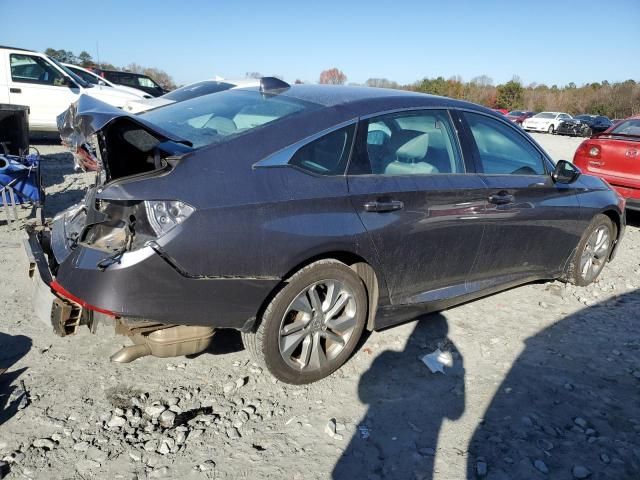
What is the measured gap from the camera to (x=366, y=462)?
8.05 ft

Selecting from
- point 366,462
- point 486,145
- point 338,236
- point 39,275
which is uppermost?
point 486,145

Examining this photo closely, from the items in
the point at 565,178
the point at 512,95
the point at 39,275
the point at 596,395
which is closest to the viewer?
the point at 39,275

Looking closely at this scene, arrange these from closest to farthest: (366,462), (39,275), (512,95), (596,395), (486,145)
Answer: (366,462)
(39,275)
(596,395)
(486,145)
(512,95)

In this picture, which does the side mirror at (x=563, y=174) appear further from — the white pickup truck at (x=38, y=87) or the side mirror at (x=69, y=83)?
the side mirror at (x=69, y=83)

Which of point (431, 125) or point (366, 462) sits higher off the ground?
point (431, 125)

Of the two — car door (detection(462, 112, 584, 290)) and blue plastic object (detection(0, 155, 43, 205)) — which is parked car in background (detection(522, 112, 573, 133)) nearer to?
car door (detection(462, 112, 584, 290))

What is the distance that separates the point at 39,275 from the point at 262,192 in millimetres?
1274

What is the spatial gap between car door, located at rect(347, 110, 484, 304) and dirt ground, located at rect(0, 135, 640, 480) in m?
0.57

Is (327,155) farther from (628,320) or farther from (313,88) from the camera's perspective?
(628,320)

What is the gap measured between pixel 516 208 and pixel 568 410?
1450 mm

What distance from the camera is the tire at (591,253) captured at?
4641 millimetres

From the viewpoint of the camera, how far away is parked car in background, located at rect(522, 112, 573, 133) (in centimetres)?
3456

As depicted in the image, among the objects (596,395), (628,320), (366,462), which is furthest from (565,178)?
(366,462)

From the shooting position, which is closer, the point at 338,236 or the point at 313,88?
the point at 338,236
